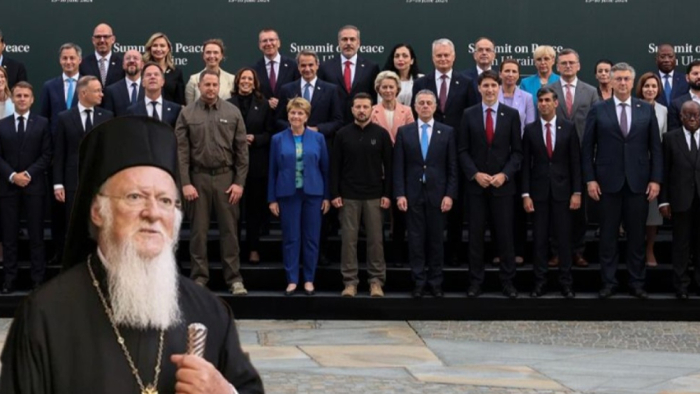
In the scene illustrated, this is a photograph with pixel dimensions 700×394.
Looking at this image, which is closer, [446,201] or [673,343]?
[673,343]

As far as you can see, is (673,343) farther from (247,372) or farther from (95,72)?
(247,372)

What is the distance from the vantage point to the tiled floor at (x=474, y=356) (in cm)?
1053

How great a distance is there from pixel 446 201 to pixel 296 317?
1804mm

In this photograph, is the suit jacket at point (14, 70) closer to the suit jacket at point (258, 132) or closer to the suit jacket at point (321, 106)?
the suit jacket at point (258, 132)

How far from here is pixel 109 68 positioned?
578 inches

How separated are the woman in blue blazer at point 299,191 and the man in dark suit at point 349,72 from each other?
3.21ft

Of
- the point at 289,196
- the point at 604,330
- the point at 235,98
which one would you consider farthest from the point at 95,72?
the point at 604,330

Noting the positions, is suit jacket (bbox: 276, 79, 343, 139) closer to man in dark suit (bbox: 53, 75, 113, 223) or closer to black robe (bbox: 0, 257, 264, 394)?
man in dark suit (bbox: 53, 75, 113, 223)

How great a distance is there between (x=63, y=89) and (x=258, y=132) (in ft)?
6.42

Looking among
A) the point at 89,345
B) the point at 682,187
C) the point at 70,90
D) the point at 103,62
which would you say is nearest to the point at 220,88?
the point at 103,62

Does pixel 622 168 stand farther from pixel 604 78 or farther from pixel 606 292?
pixel 604 78

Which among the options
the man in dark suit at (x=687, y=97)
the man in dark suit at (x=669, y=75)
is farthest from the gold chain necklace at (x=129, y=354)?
the man in dark suit at (x=669, y=75)

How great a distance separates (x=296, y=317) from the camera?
13.9 m

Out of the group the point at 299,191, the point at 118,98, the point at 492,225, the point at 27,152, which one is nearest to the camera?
the point at 27,152
